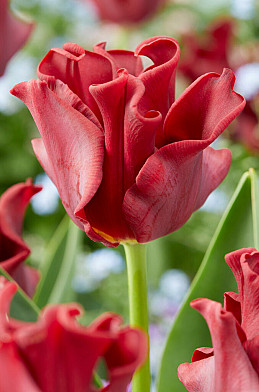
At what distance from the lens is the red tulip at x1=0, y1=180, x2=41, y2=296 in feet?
1.04

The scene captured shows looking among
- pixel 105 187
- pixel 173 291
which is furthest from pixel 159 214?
pixel 173 291

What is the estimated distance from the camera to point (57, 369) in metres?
0.16

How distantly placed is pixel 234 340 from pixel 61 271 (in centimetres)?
26

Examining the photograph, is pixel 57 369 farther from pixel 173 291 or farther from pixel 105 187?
pixel 173 291

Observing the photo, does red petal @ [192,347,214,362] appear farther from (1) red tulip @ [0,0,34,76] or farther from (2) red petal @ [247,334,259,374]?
(1) red tulip @ [0,0,34,76]

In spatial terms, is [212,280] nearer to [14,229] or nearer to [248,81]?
[14,229]

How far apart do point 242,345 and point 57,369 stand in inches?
2.8

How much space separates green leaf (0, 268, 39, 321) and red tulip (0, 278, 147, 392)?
0.13m

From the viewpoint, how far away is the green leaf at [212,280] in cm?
31

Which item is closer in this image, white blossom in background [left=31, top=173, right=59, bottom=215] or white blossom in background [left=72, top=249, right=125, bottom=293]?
white blossom in background [left=72, top=249, right=125, bottom=293]

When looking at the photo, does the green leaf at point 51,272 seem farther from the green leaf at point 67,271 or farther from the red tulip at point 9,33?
the red tulip at point 9,33

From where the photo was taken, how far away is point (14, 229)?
33cm

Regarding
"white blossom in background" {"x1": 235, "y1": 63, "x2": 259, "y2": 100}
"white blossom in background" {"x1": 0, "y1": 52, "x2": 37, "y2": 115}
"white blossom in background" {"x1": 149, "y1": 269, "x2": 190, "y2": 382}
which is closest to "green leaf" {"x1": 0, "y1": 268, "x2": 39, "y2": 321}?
"white blossom in background" {"x1": 149, "y1": 269, "x2": 190, "y2": 382}

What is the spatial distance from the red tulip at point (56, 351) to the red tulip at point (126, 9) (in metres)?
0.88
